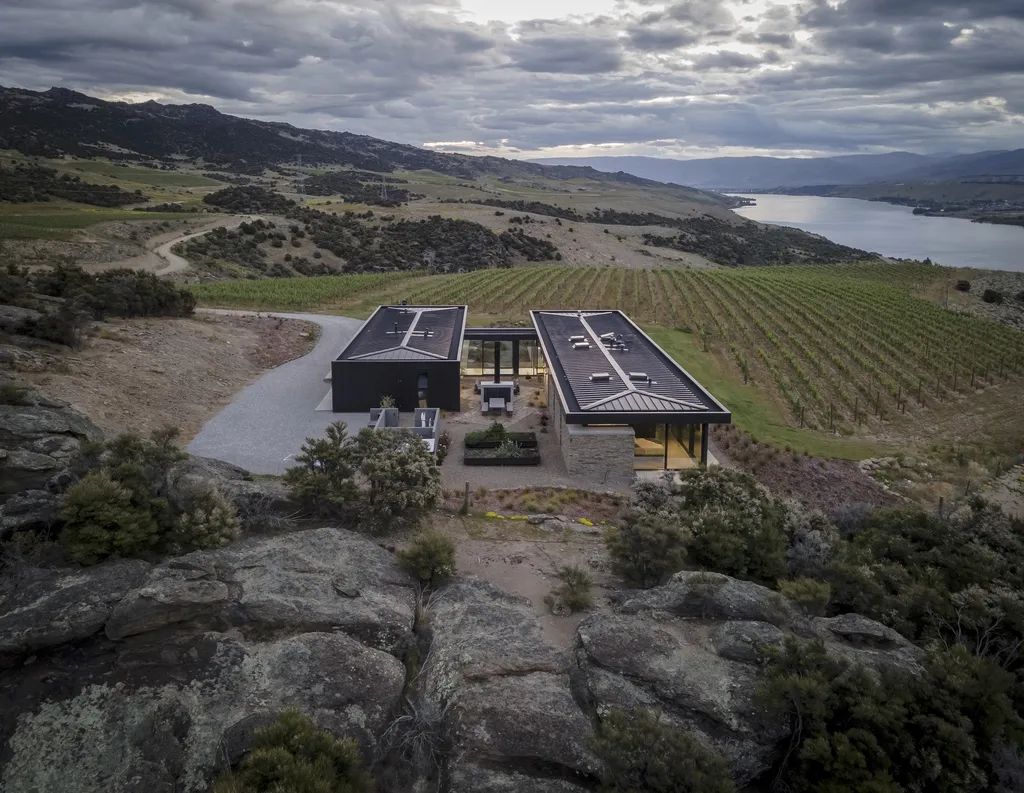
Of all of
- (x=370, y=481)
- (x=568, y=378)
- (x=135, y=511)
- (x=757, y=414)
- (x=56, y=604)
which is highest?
(x=568, y=378)

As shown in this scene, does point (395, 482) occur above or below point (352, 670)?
above

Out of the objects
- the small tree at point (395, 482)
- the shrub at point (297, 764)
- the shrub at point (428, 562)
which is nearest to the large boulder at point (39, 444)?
the small tree at point (395, 482)

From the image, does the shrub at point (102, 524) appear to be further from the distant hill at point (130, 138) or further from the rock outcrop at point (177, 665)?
the distant hill at point (130, 138)

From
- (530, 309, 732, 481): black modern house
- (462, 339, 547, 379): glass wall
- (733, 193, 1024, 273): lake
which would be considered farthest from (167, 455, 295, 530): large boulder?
(733, 193, 1024, 273): lake

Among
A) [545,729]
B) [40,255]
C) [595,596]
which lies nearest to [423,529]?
[595,596]

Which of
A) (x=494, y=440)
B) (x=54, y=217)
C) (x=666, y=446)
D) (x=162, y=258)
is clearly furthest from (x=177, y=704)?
(x=54, y=217)

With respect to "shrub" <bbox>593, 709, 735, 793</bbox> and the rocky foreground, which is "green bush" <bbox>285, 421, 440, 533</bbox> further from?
"shrub" <bbox>593, 709, 735, 793</bbox>

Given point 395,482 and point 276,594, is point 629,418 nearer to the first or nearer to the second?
point 395,482
